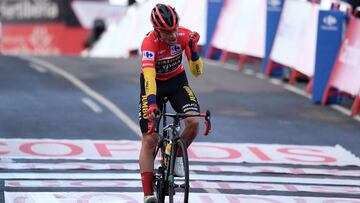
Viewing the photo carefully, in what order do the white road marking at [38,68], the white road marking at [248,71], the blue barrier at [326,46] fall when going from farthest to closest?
the white road marking at [248,71]
the white road marking at [38,68]
the blue barrier at [326,46]

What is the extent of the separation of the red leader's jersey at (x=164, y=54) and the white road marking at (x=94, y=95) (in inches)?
210

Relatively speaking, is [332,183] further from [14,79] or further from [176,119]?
[14,79]

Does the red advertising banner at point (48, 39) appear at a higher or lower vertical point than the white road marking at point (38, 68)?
lower

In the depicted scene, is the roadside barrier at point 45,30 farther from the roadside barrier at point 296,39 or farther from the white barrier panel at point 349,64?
the white barrier panel at point 349,64

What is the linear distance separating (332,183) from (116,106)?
672 centimetres

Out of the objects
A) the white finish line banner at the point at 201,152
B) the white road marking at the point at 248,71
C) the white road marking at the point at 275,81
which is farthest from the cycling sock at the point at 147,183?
the white road marking at the point at 248,71

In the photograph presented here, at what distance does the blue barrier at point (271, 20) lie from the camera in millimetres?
23438

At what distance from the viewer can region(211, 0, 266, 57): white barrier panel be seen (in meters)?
24.3

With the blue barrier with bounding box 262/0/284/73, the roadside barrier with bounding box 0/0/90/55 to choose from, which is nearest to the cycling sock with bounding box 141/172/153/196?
the blue barrier with bounding box 262/0/284/73

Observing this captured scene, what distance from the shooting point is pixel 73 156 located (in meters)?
13.9

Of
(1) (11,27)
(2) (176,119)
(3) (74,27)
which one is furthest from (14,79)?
(1) (11,27)

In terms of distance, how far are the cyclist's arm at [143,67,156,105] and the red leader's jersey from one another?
76 mm

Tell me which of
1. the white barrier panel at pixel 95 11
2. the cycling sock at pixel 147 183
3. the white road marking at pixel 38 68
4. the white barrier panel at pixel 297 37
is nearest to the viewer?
the cycling sock at pixel 147 183

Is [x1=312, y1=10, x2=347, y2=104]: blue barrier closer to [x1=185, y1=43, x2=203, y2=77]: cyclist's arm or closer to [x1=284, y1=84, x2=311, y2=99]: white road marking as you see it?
[x1=284, y1=84, x2=311, y2=99]: white road marking
